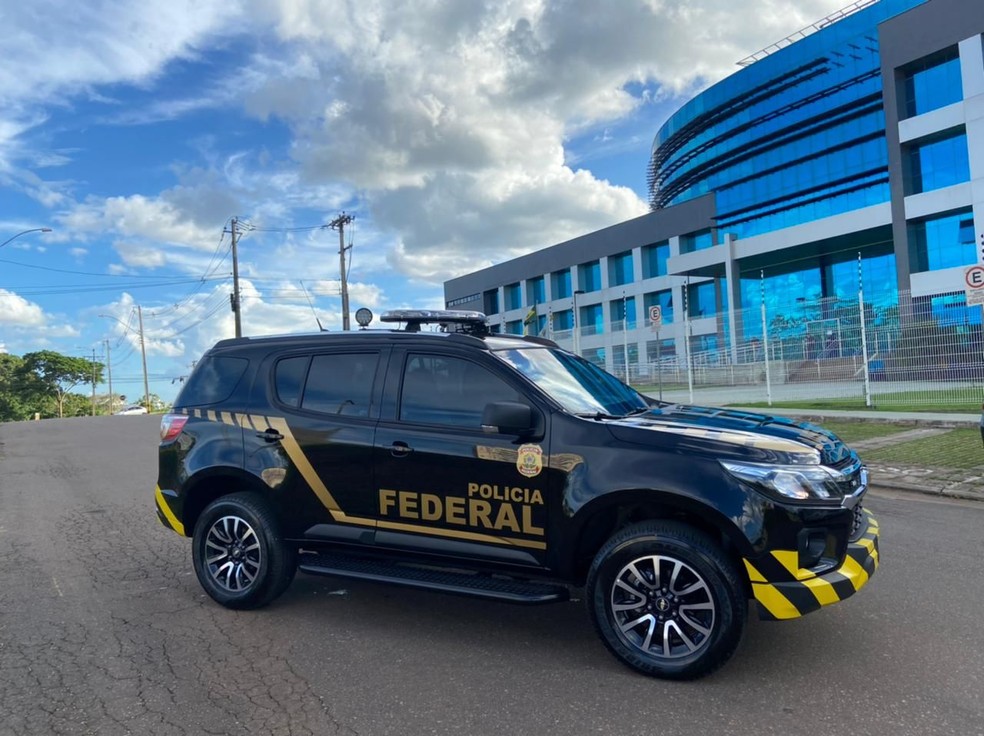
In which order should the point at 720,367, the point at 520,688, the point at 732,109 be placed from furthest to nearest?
the point at 732,109 → the point at 720,367 → the point at 520,688

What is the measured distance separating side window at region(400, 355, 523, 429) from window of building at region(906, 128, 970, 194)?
3382cm

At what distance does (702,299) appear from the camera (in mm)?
52969

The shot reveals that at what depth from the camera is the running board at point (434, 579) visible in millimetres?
3881

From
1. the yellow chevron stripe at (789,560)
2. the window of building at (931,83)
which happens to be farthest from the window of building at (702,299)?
the yellow chevron stripe at (789,560)

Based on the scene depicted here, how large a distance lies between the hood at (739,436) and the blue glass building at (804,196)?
44.6 ft

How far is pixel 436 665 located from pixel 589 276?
60.8 meters

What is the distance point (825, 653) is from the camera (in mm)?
3891

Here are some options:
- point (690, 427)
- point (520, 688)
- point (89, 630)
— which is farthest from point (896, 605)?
point (89, 630)

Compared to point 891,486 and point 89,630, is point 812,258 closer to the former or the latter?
point 891,486

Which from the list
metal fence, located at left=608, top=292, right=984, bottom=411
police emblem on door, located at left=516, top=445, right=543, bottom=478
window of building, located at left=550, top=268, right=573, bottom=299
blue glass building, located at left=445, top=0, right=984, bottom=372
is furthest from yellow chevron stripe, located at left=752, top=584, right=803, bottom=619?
window of building, located at left=550, top=268, right=573, bottom=299

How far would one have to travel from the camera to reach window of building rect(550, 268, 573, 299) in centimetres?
6631

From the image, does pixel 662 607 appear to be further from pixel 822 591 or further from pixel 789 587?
pixel 822 591

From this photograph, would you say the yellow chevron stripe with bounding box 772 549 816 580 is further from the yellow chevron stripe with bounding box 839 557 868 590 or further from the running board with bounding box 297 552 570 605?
the running board with bounding box 297 552 570 605

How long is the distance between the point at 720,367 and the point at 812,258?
1092 inches
